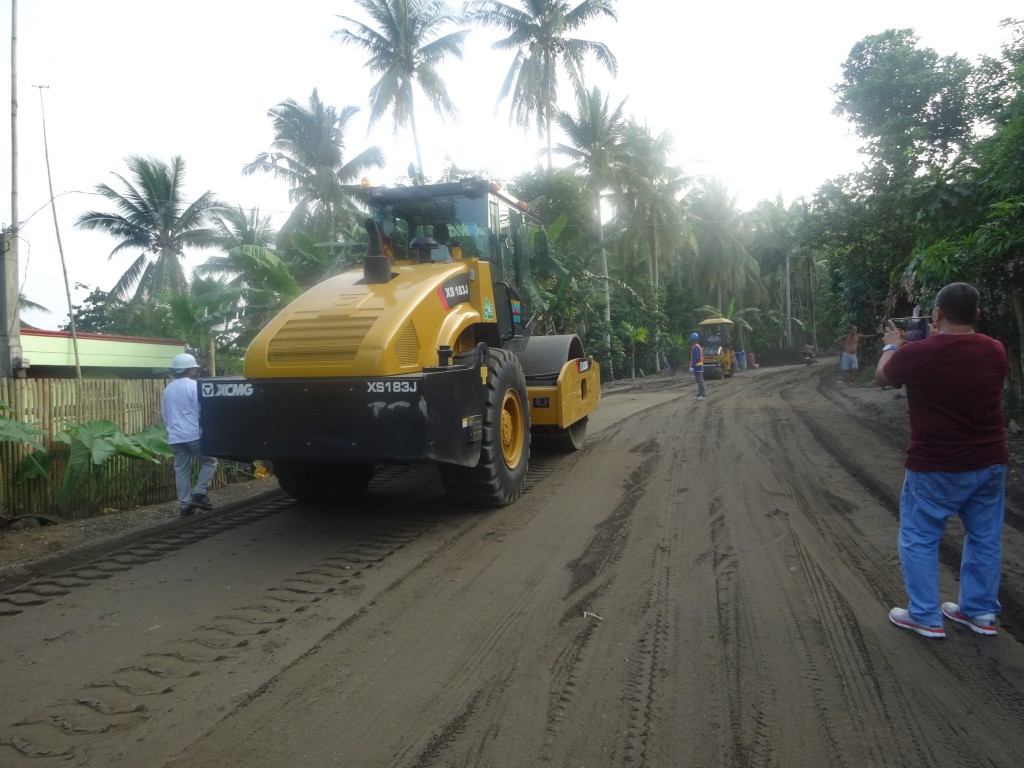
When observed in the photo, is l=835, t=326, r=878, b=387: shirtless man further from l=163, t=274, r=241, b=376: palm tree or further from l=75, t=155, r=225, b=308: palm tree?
l=75, t=155, r=225, b=308: palm tree

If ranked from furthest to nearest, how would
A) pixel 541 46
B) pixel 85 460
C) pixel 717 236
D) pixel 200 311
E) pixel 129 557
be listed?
pixel 717 236
pixel 541 46
pixel 200 311
pixel 85 460
pixel 129 557

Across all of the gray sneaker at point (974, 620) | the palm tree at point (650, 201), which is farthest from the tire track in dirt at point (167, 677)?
the palm tree at point (650, 201)

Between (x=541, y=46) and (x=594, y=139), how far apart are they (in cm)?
410

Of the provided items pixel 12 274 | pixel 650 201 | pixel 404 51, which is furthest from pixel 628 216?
pixel 12 274

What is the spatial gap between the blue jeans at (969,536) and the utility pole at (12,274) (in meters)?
10.3

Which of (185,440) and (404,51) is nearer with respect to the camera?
(185,440)

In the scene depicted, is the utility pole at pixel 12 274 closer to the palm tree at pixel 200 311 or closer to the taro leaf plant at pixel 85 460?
the taro leaf plant at pixel 85 460

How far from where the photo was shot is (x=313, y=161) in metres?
33.2

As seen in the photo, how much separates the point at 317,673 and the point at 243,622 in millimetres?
900

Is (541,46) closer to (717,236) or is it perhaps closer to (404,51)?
(404,51)

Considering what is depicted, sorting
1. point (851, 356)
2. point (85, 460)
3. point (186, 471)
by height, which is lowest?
point (186, 471)

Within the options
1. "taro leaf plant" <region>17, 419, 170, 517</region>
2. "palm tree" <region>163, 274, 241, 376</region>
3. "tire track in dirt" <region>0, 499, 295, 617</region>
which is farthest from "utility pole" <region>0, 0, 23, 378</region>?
"tire track in dirt" <region>0, 499, 295, 617</region>

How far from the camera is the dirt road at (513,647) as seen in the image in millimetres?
2953

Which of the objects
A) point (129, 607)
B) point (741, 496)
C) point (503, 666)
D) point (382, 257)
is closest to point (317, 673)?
point (503, 666)
